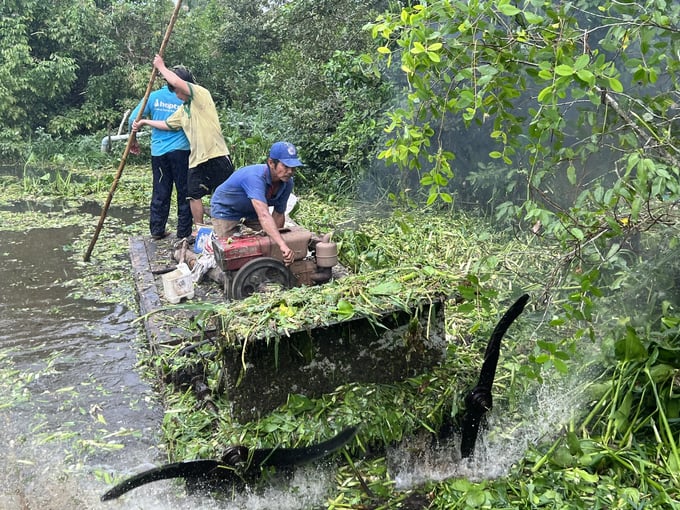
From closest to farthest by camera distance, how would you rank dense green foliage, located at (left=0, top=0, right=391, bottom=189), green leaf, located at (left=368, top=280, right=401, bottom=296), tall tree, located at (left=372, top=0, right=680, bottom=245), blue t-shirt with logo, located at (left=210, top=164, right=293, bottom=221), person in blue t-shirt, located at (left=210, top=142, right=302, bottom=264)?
tall tree, located at (left=372, top=0, right=680, bottom=245), green leaf, located at (left=368, top=280, right=401, bottom=296), person in blue t-shirt, located at (left=210, top=142, right=302, bottom=264), blue t-shirt with logo, located at (left=210, top=164, right=293, bottom=221), dense green foliage, located at (left=0, top=0, right=391, bottom=189)

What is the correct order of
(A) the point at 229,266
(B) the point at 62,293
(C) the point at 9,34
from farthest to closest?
1. (C) the point at 9,34
2. (B) the point at 62,293
3. (A) the point at 229,266

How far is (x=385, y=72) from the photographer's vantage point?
28.0 ft

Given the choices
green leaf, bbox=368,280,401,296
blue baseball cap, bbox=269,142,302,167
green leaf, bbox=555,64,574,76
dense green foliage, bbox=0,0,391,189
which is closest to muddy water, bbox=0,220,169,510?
green leaf, bbox=368,280,401,296

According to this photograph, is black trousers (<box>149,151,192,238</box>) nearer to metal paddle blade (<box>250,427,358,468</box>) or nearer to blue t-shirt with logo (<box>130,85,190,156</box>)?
blue t-shirt with logo (<box>130,85,190,156</box>)

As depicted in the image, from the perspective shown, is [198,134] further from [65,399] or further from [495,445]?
[495,445]

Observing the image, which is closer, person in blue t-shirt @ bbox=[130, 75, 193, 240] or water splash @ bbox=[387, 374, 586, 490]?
water splash @ bbox=[387, 374, 586, 490]

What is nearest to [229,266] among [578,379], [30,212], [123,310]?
[123,310]

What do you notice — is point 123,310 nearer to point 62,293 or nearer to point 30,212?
point 62,293

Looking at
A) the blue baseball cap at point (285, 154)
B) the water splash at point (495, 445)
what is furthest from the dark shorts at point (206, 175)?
the water splash at point (495, 445)

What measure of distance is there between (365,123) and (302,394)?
6.04m

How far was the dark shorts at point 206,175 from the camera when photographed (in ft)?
22.5

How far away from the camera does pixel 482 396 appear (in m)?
3.59

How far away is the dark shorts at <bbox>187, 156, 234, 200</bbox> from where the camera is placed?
22.5 ft

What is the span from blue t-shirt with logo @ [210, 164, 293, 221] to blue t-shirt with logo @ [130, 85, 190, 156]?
1.60m
